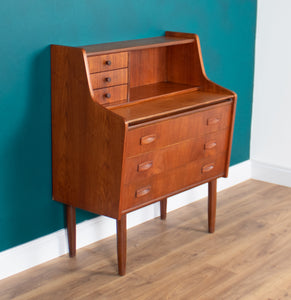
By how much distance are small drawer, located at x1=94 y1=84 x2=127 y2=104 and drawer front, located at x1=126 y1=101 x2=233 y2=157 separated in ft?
0.93

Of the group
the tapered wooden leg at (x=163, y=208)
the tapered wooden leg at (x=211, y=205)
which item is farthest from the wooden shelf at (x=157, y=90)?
the tapered wooden leg at (x=163, y=208)

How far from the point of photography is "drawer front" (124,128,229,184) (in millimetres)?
2500

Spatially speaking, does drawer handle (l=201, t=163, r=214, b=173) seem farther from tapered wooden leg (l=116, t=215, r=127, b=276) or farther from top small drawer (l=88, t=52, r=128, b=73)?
top small drawer (l=88, t=52, r=128, b=73)

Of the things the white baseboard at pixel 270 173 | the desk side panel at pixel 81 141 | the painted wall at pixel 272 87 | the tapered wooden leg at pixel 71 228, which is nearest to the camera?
the desk side panel at pixel 81 141

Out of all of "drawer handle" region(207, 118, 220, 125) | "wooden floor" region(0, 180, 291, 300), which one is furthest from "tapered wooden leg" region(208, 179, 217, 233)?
"drawer handle" region(207, 118, 220, 125)

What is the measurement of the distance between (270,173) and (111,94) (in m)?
1.76

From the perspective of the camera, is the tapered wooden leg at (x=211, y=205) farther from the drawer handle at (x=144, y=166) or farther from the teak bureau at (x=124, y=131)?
the drawer handle at (x=144, y=166)

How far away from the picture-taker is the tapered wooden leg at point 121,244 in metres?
2.57

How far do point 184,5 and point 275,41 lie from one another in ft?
2.88

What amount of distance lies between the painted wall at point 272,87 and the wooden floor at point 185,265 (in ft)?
2.03

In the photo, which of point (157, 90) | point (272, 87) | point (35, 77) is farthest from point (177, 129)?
point (272, 87)

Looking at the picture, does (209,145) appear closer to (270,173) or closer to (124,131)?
(124,131)

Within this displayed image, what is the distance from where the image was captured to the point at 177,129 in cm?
267

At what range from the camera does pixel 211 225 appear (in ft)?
10.3
